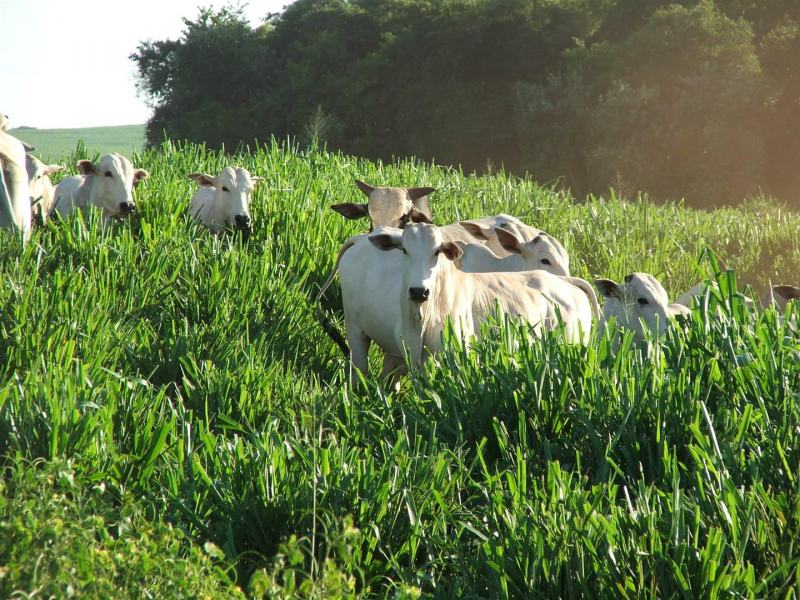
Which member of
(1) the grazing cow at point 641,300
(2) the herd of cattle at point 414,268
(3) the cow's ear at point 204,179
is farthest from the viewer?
(3) the cow's ear at point 204,179

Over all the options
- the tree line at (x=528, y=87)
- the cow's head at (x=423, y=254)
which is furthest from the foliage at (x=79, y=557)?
the tree line at (x=528, y=87)

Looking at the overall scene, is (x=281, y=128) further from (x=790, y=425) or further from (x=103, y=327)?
(x=790, y=425)

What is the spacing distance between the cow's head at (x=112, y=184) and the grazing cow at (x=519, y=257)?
110 inches

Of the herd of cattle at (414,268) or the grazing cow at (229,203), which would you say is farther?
the grazing cow at (229,203)

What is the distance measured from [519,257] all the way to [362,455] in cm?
410

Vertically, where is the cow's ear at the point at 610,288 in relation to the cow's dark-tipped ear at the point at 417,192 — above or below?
below

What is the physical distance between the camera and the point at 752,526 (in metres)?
3.65

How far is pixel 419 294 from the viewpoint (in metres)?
6.15

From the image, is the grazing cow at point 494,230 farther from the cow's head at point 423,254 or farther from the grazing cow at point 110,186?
the grazing cow at point 110,186

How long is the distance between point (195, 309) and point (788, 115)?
24499 millimetres

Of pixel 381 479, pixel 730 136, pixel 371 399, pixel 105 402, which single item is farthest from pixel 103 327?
pixel 730 136

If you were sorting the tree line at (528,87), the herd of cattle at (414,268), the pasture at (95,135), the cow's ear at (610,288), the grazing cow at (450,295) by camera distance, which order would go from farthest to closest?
the pasture at (95,135)
the tree line at (528,87)
the cow's ear at (610,288)
the herd of cattle at (414,268)
the grazing cow at (450,295)

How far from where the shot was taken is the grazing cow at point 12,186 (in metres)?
7.35

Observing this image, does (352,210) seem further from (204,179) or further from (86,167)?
(86,167)
